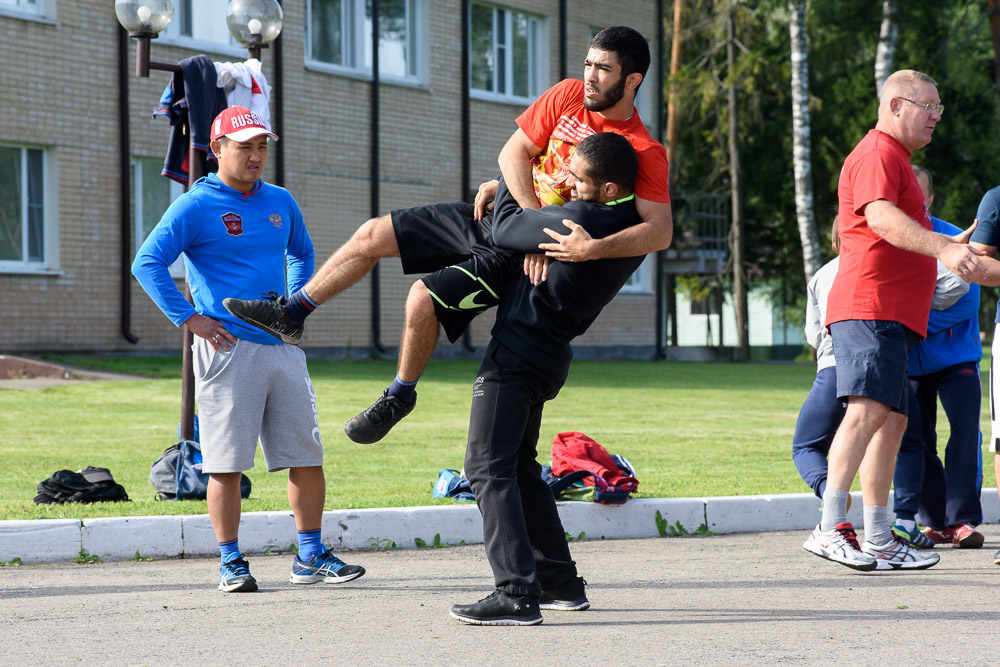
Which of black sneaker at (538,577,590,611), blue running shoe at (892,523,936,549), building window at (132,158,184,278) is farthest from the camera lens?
building window at (132,158,184,278)

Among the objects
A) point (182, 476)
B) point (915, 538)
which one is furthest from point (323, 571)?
point (915, 538)

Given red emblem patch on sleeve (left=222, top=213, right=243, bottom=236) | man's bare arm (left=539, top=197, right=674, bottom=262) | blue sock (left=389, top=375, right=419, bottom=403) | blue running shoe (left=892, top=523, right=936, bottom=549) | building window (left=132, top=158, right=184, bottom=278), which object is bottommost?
blue running shoe (left=892, top=523, right=936, bottom=549)

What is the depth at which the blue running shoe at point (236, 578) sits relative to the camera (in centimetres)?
577

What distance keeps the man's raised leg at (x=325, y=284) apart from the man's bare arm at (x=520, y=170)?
526 mm

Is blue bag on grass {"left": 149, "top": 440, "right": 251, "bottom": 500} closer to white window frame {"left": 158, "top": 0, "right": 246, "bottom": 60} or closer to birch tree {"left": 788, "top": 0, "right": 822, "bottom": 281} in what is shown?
white window frame {"left": 158, "top": 0, "right": 246, "bottom": 60}

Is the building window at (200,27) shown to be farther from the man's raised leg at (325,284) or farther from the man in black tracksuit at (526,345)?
the man in black tracksuit at (526,345)

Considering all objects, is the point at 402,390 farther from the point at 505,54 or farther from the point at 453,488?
the point at 505,54

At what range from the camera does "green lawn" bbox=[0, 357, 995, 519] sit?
831cm

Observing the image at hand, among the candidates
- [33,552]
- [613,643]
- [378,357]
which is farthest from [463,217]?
[378,357]

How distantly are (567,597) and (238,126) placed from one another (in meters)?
2.60

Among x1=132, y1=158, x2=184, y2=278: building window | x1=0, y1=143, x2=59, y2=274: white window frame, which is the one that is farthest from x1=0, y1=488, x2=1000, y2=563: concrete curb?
x1=132, y1=158, x2=184, y2=278: building window

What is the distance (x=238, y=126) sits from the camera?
5945mm

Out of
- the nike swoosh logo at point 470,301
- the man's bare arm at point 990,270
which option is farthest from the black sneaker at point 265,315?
the man's bare arm at point 990,270

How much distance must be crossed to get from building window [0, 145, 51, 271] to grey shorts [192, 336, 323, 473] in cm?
1411
